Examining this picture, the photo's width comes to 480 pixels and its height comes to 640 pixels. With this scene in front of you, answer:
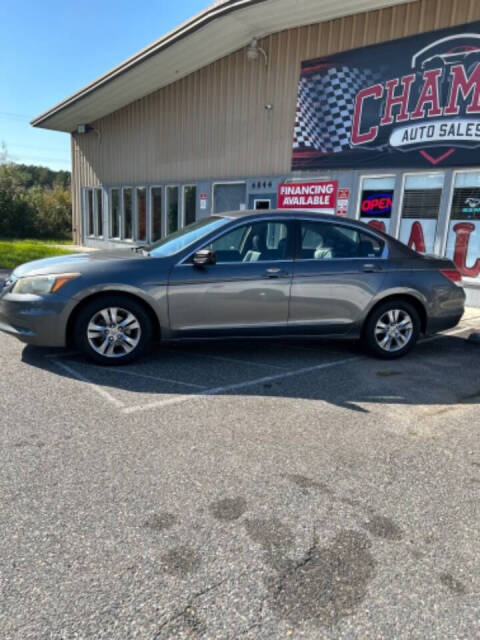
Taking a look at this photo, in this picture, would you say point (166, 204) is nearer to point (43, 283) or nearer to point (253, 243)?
point (253, 243)

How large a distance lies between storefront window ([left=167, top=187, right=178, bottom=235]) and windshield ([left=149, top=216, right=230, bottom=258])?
35.7ft

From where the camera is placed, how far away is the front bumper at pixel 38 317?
180 inches

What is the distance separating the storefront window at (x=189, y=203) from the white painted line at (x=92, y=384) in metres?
11.0

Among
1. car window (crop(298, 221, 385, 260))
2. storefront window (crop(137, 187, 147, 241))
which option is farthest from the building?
car window (crop(298, 221, 385, 260))

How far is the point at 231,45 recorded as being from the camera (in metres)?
12.8

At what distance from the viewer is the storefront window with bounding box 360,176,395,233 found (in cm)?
1019

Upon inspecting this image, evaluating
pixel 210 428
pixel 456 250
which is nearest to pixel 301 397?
pixel 210 428

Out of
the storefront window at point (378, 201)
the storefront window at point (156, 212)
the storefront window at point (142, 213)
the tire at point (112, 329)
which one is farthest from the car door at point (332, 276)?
the storefront window at point (142, 213)

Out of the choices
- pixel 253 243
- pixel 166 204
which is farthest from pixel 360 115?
pixel 166 204

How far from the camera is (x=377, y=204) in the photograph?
10.4m

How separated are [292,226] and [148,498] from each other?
3429 mm

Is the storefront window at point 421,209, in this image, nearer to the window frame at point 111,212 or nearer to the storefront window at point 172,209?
the storefront window at point 172,209

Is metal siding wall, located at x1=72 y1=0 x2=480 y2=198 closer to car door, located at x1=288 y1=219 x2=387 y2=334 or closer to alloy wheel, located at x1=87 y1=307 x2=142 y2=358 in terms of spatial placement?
car door, located at x1=288 y1=219 x2=387 y2=334

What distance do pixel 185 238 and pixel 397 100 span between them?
6879mm
